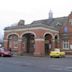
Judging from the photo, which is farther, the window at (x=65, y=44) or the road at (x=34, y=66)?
the window at (x=65, y=44)

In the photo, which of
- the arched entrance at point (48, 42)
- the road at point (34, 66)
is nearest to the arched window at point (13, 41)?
the arched entrance at point (48, 42)

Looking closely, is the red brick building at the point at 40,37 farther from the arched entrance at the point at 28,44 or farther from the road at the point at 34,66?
the road at the point at 34,66

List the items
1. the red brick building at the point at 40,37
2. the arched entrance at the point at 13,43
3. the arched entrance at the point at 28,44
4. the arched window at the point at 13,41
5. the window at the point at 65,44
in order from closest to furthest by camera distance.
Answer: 1. the red brick building at the point at 40,37
2. the window at the point at 65,44
3. the arched entrance at the point at 13,43
4. the arched window at the point at 13,41
5. the arched entrance at the point at 28,44

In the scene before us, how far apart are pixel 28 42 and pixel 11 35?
6005mm

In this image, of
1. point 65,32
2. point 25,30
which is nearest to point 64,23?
point 65,32

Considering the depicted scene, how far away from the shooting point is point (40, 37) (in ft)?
179

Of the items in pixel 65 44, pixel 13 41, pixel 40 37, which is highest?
pixel 40 37

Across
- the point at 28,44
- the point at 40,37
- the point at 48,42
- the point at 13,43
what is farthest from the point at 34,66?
the point at 28,44

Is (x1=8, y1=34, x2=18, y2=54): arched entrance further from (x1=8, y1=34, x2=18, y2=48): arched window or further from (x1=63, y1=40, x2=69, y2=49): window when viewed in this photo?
(x1=63, y1=40, x2=69, y2=49): window

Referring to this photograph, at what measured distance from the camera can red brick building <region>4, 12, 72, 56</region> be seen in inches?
2154

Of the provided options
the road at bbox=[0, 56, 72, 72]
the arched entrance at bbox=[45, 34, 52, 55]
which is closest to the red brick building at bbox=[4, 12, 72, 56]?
the arched entrance at bbox=[45, 34, 52, 55]

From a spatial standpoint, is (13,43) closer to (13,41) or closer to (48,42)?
(13,41)

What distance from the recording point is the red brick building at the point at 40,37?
54719mm

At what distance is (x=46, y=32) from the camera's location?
5612 centimetres
